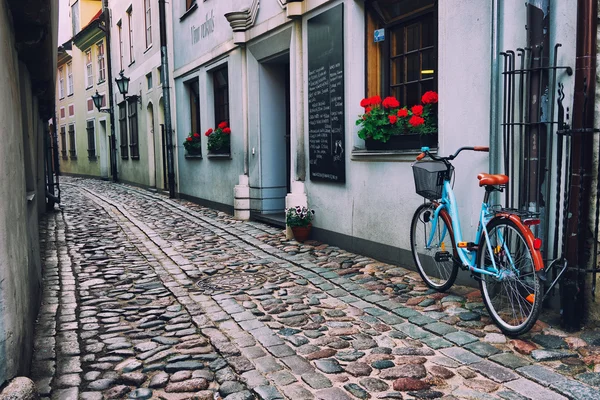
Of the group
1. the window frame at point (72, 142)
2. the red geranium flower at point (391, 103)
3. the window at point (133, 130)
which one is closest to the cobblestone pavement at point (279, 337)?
the red geranium flower at point (391, 103)

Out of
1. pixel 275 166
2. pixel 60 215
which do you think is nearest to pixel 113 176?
pixel 60 215

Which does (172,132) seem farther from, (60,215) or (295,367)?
(295,367)

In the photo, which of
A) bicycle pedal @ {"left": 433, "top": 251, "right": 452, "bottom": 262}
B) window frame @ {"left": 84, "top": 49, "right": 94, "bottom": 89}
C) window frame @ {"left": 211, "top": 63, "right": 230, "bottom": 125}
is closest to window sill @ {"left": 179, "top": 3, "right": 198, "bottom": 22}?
window frame @ {"left": 211, "top": 63, "right": 230, "bottom": 125}

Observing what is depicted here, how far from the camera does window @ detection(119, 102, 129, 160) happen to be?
22344 mm

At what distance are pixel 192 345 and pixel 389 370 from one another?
140 cm

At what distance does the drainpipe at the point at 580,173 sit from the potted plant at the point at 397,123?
1.96 metres

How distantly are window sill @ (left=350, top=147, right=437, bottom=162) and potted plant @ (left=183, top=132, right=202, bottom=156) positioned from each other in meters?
7.31

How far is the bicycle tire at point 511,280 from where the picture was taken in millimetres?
3914

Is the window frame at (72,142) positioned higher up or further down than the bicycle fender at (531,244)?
higher up

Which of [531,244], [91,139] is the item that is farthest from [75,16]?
[531,244]

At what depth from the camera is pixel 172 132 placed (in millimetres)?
15570

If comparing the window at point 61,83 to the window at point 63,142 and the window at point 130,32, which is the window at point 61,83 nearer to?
the window at point 63,142

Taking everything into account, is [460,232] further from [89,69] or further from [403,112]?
[89,69]

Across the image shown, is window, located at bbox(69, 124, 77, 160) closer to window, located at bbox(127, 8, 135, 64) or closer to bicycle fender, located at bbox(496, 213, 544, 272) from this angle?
window, located at bbox(127, 8, 135, 64)
